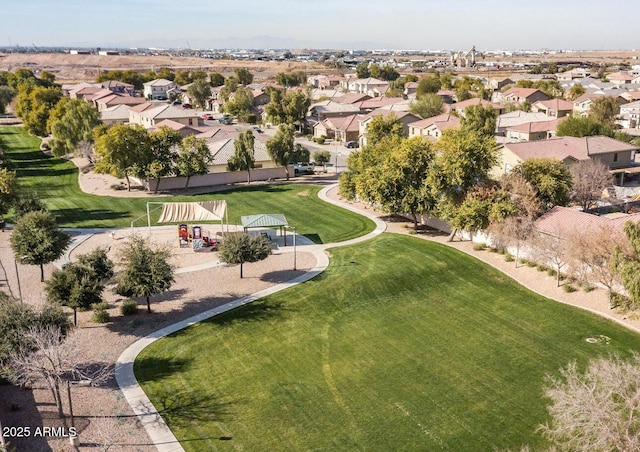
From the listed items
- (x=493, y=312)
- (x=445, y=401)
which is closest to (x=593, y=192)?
(x=493, y=312)

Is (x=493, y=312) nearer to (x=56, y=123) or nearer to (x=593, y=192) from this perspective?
(x=593, y=192)

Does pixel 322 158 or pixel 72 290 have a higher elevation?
pixel 322 158

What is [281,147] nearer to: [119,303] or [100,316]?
[119,303]

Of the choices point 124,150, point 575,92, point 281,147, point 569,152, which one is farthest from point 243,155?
point 575,92

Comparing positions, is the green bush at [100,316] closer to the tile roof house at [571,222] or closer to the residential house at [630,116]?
the tile roof house at [571,222]

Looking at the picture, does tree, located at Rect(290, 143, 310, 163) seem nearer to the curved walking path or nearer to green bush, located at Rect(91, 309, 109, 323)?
the curved walking path

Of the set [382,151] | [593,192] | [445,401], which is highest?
[382,151]
